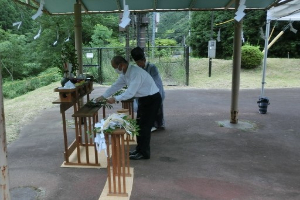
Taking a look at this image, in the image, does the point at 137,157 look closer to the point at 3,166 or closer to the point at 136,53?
the point at 136,53

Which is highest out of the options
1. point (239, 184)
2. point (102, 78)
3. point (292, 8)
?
point (292, 8)

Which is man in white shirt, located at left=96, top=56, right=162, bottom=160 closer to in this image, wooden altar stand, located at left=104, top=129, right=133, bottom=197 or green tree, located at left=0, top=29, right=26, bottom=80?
wooden altar stand, located at left=104, top=129, right=133, bottom=197

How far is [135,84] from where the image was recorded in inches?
157

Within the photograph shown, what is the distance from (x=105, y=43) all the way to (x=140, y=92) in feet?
50.5

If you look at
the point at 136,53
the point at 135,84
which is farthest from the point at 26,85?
the point at 135,84

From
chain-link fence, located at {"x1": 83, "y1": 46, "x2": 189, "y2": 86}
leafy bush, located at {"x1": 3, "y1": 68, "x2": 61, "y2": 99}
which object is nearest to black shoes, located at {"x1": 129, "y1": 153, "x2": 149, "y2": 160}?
chain-link fence, located at {"x1": 83, "y1": 46, "x2": 189, "y2": 86}

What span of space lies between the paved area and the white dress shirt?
1088mm

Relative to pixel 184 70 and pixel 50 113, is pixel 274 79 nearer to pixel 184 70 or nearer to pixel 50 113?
pixel 184 70

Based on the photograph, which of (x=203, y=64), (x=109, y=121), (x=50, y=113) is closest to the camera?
(x=109, y=121)

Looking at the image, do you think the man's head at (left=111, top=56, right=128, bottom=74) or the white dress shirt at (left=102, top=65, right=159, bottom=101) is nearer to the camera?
the white dress shirt at (left=102, top=65, right=159, bottom=101)

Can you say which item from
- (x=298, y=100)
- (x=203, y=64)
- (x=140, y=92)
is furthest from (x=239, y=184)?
(x=203, y=64)

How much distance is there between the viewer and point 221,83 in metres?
13.4

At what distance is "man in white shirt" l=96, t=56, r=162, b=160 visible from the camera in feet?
13.2

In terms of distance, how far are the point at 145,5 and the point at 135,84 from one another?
148 inches
